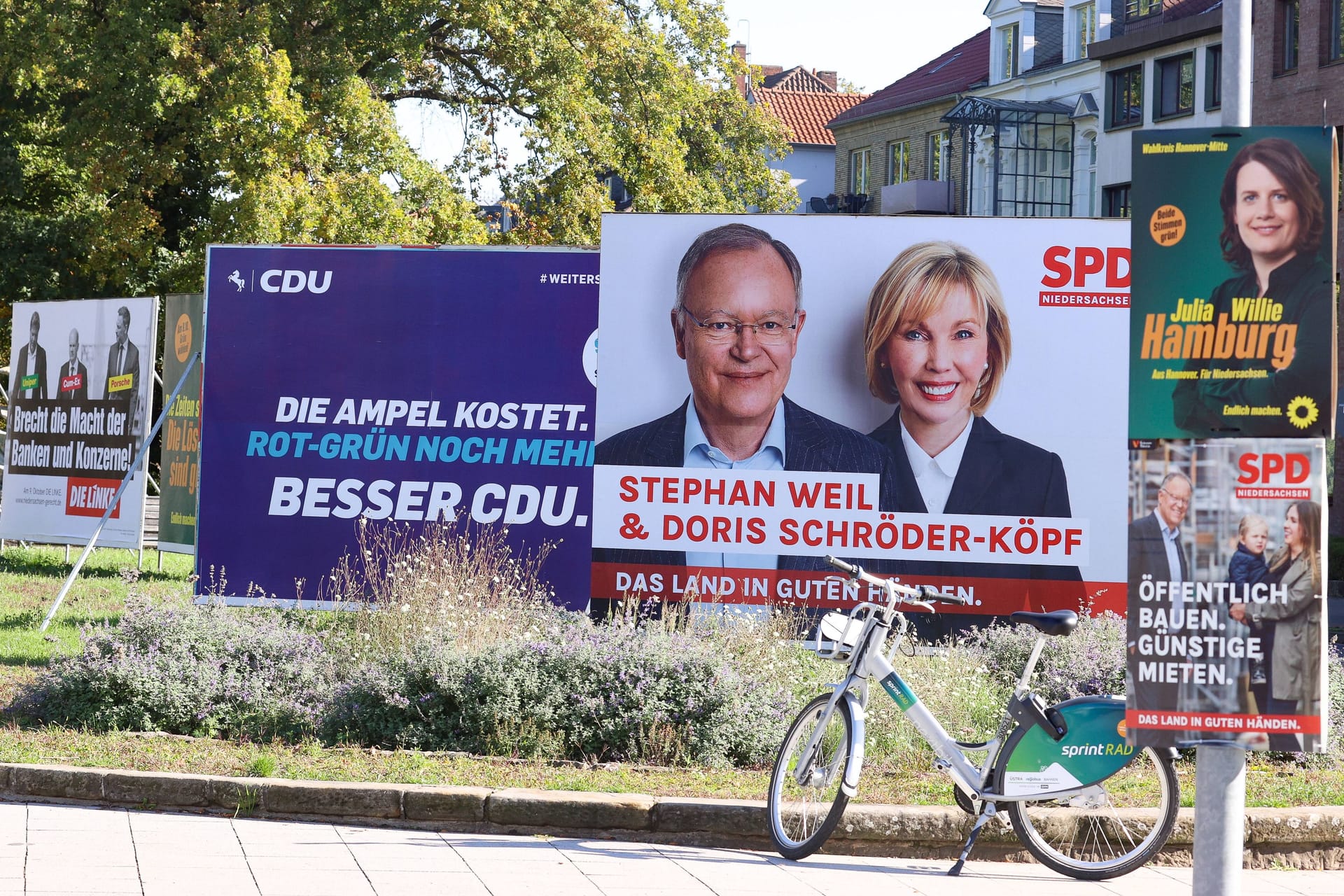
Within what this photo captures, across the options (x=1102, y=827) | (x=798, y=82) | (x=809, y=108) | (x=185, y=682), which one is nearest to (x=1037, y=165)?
(x=809, y=108)

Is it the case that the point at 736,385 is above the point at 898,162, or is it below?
below

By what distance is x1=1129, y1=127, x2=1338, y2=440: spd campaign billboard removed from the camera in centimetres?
445

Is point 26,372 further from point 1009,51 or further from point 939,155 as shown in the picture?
point 939,155

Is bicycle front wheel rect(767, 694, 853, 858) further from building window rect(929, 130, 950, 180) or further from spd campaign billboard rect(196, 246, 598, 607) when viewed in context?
building window rect(929, 130, 950, 180)

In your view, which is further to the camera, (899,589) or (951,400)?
(951,400)

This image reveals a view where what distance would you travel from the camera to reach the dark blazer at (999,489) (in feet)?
35.2

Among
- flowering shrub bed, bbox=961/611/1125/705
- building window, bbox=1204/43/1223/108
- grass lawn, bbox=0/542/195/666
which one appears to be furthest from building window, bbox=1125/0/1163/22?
flowering shrub bed, bbox=961/611/1125/705

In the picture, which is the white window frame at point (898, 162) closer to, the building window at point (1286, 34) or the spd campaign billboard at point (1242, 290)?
the building window at point (1286, 34)

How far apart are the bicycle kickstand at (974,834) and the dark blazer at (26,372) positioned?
1186cm

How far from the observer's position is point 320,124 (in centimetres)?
2752

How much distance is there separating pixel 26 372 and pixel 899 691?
1200 centimetres

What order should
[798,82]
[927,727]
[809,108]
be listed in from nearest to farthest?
[927,727], [809,108], [798,82]

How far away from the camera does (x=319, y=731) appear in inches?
324

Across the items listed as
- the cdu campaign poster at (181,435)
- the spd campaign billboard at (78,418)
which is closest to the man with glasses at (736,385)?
the cdu campaign poster at (181,435)
